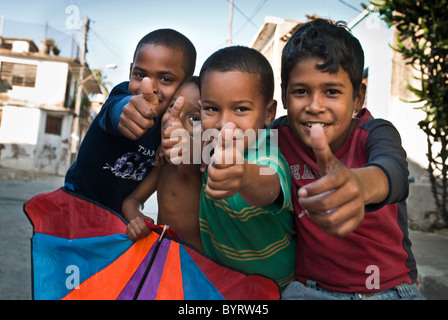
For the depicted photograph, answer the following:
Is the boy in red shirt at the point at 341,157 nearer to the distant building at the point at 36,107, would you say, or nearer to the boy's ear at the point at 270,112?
the boy's ear at the point at 270,112

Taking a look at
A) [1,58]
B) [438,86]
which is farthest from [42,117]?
[438,86]

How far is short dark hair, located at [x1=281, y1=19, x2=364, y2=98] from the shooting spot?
131 centimetres

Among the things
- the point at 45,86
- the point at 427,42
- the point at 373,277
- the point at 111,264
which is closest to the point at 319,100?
the point at 373,277

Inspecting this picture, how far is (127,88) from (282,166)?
0.94 meters

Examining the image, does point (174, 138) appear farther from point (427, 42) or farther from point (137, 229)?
point (427, 42)

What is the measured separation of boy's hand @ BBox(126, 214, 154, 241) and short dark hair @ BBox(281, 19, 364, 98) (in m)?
0.79

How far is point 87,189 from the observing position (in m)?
1.83

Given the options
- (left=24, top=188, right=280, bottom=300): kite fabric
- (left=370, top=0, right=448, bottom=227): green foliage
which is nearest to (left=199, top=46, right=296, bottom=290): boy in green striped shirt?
(left=24, top=188, right=280, bottom=300): kite fabric

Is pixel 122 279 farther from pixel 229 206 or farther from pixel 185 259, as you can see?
pixel 229 206

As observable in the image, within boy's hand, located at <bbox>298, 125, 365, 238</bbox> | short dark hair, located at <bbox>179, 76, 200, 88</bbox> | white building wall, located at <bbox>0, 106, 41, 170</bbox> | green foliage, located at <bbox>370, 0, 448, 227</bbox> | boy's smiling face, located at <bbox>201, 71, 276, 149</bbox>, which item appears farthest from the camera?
white building wall, located at <bbox>0, 106, 41, 170</bbox>

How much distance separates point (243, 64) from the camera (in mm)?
1357

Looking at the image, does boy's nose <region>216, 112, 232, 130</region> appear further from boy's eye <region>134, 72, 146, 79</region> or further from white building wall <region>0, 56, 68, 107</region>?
white building wall <region>0, 56, 68, 107</region>

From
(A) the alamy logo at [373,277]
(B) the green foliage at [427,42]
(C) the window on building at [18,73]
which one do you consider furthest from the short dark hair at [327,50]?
(C) the window on building at [18,73]

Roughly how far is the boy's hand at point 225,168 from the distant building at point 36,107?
20.6 meters
